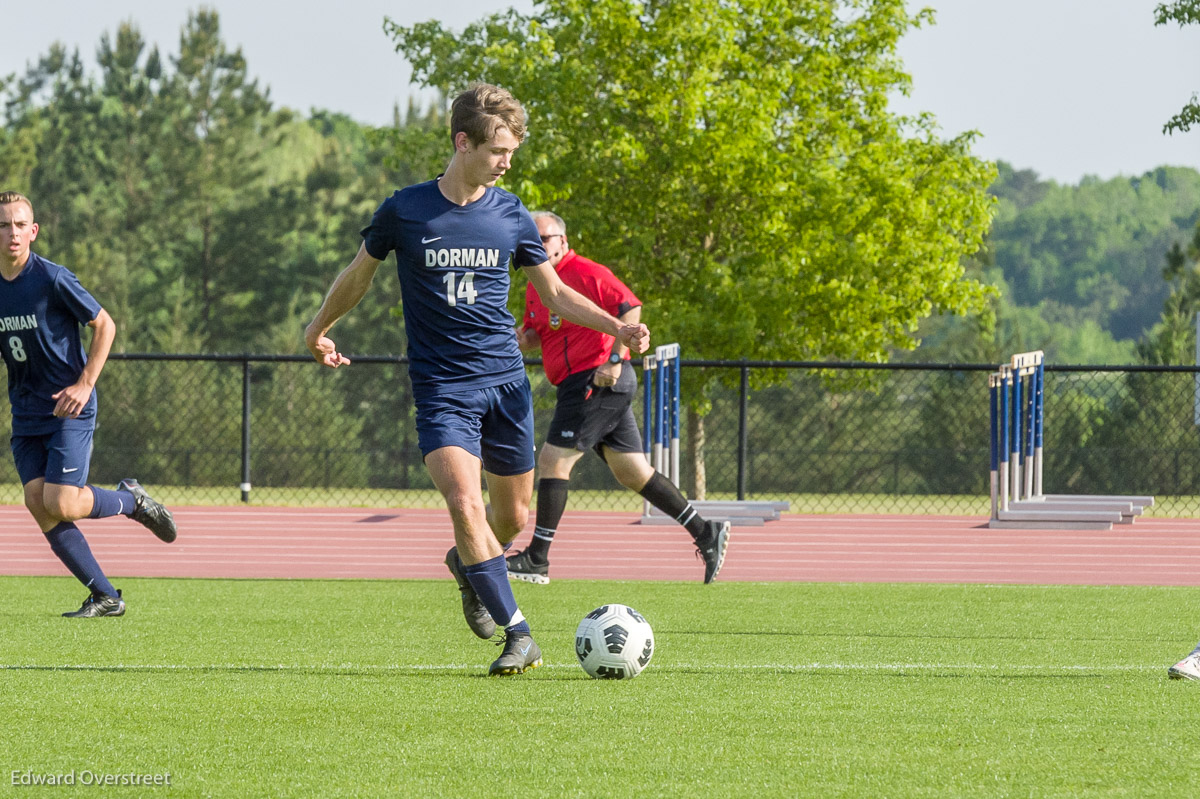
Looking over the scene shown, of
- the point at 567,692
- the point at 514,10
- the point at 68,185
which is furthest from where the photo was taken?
the point at 68,185

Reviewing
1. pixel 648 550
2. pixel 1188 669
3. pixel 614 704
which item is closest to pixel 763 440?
pixel 648 550

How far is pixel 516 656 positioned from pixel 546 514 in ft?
12.5

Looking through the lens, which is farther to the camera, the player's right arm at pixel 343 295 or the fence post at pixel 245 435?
the fence post at pixel 245 435

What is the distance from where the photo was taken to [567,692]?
17.4 ft

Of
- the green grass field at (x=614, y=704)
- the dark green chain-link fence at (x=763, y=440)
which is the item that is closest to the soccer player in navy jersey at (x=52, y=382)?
the green grass field at (x=614, y=704)

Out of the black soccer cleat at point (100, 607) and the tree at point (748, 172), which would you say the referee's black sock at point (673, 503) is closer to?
the black soccer cleat at point (100, 607)

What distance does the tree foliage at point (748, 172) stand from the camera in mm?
25250

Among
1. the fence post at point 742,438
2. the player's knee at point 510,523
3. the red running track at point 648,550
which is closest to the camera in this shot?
the player's knee at point 510,523

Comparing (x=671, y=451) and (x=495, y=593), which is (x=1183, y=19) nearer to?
(x=671, y=451)

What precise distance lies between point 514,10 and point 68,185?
2276cm

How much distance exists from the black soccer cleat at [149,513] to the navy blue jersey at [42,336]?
971 mm

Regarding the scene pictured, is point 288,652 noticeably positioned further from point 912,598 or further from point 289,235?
point 289,235

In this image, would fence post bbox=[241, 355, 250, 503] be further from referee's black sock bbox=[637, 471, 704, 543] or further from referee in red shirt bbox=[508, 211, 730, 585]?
referee's black sock bbox=[637, 471, 704, 543]

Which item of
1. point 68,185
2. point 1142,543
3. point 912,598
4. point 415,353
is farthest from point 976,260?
point 415,353
